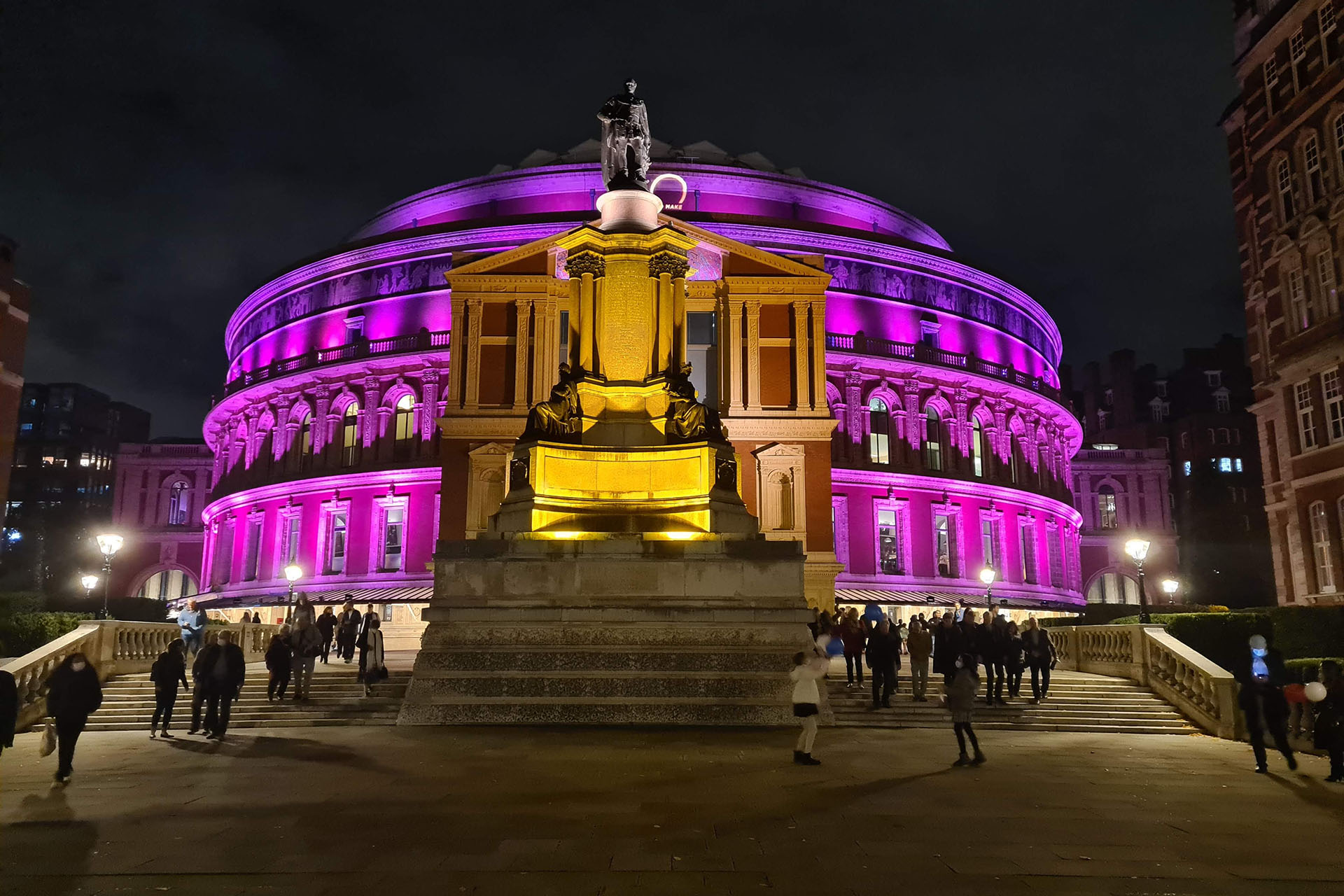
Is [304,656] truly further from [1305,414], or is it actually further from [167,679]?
[1305,414]

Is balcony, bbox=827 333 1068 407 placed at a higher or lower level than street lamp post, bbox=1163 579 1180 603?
higher

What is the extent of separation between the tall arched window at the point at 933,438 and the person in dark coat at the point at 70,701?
157ft

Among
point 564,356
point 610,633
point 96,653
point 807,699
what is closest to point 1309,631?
point 807,699

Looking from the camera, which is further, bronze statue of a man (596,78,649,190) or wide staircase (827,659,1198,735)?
bronze statue of a man (596,78,649,190)

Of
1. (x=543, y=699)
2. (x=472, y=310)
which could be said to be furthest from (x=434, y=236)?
(x=543, y=699)

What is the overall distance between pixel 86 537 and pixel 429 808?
84071 millimetres

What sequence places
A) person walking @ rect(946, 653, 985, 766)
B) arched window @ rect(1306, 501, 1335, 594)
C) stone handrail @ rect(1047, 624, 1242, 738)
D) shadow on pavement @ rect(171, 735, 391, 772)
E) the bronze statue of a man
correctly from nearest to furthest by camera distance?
shadow on pavement @ rect(171, 735, 391, 772)
person walking @ rect(946, 653, 985, 766)
stone handrail @ rect(1047, 624, 1242, 738)
the bronze statue of a man
arched window @ rect(1306, 501, 1335, 594)

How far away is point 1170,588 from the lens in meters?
50.3

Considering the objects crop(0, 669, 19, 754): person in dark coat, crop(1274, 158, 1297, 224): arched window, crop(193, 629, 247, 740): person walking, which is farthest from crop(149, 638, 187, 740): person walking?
crop(1274, 158, 1297, 224): arched window

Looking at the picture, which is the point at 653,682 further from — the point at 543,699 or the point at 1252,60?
the point at 1252,60

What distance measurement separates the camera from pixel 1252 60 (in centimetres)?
3688

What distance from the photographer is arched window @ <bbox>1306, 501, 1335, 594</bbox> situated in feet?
105

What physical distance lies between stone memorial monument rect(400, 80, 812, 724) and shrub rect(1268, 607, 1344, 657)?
1067 cm

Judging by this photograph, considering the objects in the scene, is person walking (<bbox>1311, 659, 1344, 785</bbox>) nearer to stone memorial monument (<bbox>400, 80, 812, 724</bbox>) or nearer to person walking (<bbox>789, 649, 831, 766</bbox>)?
person walking (<bbox>789, 649, 831, 766</bbox>)
